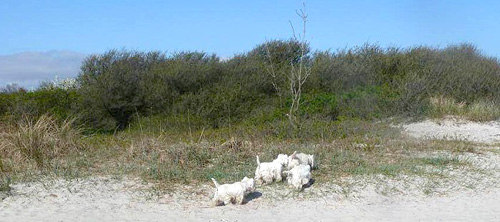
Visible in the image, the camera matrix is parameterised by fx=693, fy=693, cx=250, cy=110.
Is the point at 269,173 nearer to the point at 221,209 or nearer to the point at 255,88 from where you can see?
the point at 221,209

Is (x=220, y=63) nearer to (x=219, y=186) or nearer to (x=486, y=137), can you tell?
(x=486, y=137)

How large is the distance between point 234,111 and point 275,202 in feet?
38.5

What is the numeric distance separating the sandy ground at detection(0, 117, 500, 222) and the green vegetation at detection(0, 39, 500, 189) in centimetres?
52

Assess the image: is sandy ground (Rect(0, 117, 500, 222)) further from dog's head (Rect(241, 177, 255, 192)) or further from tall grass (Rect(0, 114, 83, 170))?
tall grass (Rect(0, 114, 83, 170))

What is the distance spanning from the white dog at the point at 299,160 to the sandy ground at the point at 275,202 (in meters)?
0.46

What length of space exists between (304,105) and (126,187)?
11.2m

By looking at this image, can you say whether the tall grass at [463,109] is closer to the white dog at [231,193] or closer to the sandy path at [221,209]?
the sandy path at [221,209]

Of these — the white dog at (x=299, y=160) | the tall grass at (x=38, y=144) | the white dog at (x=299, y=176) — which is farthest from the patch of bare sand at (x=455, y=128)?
the tall grass at (x=38, y=144)

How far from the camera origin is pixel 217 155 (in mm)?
11477

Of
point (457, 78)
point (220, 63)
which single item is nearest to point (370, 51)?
point (457, 78)

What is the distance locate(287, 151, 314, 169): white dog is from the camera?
401 inches

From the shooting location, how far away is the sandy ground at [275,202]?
8.63 meters

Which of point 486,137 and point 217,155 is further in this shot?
point 486,137

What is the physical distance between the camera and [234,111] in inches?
821
